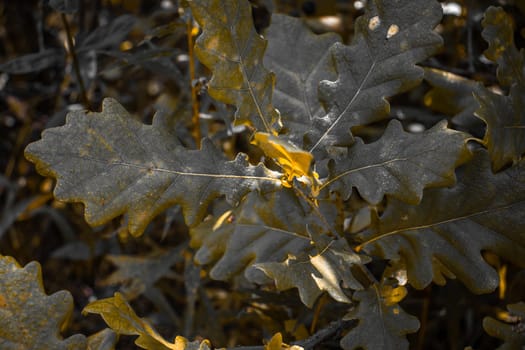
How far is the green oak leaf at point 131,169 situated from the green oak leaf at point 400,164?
13 cm

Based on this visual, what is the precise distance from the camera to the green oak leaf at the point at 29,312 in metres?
0.96

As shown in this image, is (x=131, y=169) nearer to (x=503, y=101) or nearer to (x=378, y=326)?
(x=378, y=326)

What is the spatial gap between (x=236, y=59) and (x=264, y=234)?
0.34 meters

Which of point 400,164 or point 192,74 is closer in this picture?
Answer: point 400,164

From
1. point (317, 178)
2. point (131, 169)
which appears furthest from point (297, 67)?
point (131, 169)

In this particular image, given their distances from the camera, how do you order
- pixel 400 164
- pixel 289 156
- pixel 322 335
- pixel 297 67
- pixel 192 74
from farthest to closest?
pixel 192 74, pixel 297 67, pixel 322 335, pixel 400 164, pixel 289 156

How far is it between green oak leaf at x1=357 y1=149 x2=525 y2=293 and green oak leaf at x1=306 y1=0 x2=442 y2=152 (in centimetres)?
18

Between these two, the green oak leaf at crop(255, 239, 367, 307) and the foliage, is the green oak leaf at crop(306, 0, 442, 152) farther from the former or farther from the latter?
the green oak leaf at crop(255, 239, 367, 307)

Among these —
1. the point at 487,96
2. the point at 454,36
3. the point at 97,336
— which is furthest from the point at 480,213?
the point at 454,36

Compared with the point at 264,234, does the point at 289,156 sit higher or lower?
higher

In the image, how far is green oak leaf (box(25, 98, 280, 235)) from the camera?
0.94 m

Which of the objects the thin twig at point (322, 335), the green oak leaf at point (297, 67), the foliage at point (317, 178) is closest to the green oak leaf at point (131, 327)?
A: the foliage at point (317, 178)

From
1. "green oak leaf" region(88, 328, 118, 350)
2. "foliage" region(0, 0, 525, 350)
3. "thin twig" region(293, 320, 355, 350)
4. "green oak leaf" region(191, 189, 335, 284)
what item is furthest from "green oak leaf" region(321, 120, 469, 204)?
"green oak leaf" region(88, 328, 118, 350)

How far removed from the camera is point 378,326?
3.29ft
